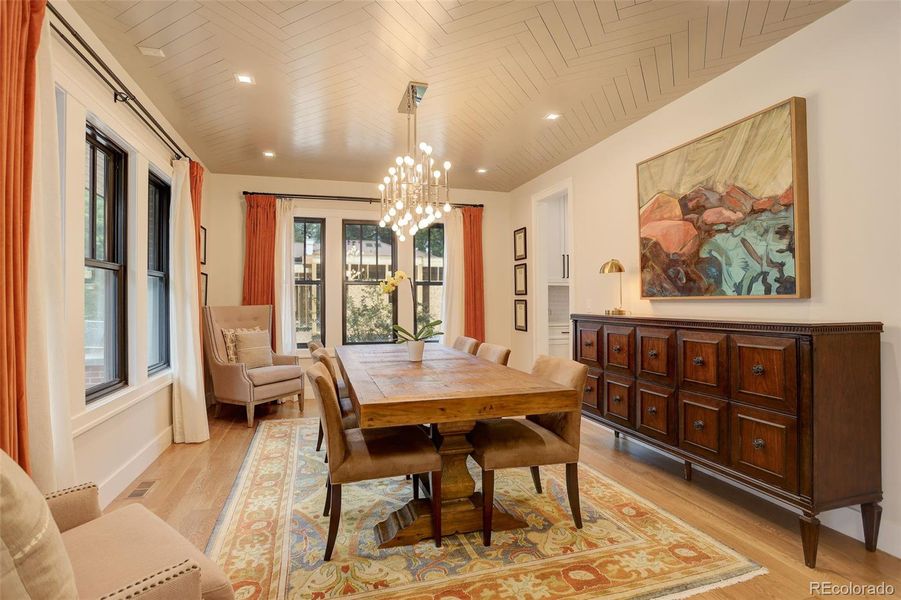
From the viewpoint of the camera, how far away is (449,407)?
6.35ft

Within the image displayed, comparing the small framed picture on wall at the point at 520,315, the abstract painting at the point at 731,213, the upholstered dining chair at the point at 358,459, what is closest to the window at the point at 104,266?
the upholstered dining chair at the point at 358,459

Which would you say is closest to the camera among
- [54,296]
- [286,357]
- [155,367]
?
[54,296]

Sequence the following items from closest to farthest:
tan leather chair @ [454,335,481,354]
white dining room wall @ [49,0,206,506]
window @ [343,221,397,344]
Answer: white dining room wall @ [49,0,206,506] → tan leather chair @ [454,335,481,354] → window @ [343,221,397,344]

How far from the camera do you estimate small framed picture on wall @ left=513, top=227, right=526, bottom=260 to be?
19.4 feet

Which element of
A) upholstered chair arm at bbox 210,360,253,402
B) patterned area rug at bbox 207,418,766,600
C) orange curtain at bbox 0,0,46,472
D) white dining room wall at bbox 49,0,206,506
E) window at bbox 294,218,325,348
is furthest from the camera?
window at bbox 294,218,325,348

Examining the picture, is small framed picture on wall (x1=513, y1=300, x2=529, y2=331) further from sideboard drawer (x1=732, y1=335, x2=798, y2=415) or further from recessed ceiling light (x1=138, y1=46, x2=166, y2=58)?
recessed ceiling light (x1=138, y1=46, x2=166, y2=58)

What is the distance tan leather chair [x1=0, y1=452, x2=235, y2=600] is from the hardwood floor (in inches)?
35.3

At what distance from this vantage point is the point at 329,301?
19.0ft

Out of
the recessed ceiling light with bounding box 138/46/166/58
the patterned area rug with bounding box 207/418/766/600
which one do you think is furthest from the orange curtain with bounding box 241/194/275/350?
the patterned area rug with bounding box 207/418/766/600

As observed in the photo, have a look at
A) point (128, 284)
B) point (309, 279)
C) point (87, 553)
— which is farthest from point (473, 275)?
point (87, 553)

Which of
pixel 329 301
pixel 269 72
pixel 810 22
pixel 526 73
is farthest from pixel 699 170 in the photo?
pixel 329 301

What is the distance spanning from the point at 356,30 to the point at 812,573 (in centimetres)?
357

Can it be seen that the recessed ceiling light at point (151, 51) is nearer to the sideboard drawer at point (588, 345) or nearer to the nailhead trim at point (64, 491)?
the nailhead trim at point (64, 491)

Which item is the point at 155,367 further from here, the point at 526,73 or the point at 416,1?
the point at 526,73
